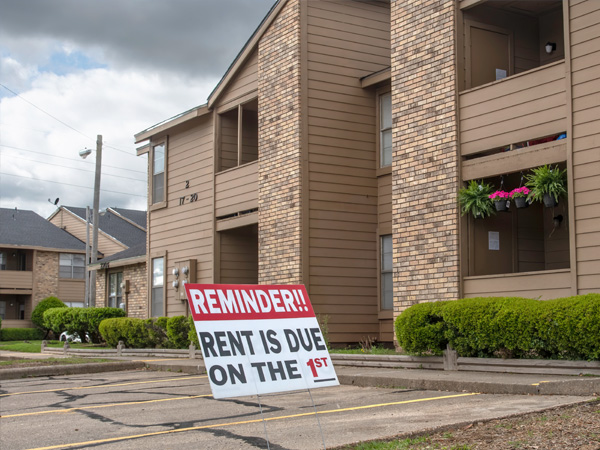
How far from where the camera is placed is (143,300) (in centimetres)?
2761

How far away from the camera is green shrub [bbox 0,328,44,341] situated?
39.9m

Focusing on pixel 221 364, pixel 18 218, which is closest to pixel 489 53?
pixel 221 364

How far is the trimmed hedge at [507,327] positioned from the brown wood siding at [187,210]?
881cm

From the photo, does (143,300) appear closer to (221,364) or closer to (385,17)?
(385,17)

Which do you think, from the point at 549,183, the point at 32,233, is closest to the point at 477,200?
the point at 549,183

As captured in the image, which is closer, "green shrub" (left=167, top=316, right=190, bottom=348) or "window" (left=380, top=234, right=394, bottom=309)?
"window" (left=380, top=234, right=394, bottom=309)

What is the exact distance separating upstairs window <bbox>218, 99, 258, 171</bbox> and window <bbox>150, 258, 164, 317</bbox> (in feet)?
13.9

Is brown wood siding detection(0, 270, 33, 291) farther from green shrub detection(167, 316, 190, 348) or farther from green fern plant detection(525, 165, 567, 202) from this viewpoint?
green fern plant detection(525, 165, 567, 202)

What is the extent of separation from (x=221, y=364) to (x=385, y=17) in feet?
45.8

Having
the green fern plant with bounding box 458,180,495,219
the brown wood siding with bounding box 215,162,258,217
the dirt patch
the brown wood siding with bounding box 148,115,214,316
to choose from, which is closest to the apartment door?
the green fern plant with bounding box 458,180,495,219

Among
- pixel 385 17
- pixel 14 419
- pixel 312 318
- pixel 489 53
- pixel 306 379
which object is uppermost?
pixel 385 17

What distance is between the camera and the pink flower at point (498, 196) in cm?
1241

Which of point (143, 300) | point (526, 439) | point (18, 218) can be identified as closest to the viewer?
point (526, 439)

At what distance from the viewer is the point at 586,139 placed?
11.1 metres
